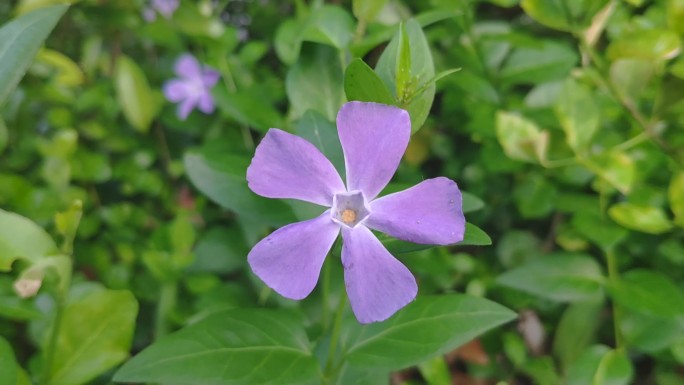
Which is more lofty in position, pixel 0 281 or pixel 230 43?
pixel 230 43

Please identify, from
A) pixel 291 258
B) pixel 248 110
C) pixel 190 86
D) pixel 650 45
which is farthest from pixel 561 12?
pixel 190 86

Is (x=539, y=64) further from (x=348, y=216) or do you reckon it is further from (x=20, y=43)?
(x=20, y=43)

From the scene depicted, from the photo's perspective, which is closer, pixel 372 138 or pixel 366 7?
pixel 372 138

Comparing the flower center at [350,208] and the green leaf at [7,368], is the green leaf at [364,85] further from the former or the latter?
the green leaf at [7,368]

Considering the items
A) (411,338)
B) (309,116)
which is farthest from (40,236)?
(411,338)

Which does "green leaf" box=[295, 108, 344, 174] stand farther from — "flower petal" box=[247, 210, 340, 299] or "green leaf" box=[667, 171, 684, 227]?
"green leaf" box=[667, 171, 684, 227]

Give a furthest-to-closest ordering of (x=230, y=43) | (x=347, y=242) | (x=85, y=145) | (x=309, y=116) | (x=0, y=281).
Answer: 1. (x=85, y=145)
2. (x=230, y=43)
3. (x=0, y=281)
4. (x=309, y=116)
5. (x=347, y=242)

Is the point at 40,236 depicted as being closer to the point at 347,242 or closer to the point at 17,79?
the point at 17,79
